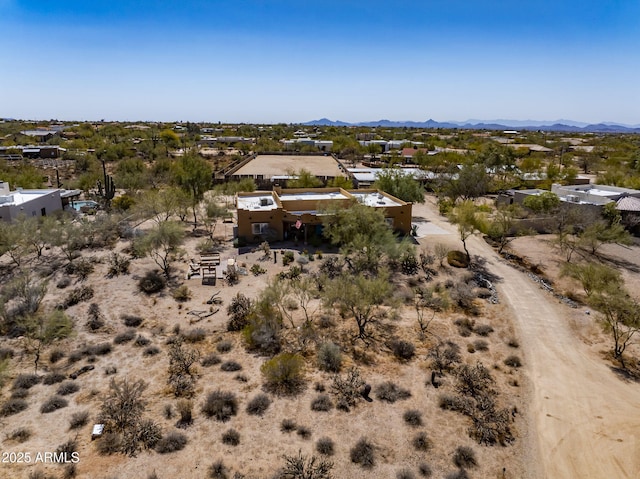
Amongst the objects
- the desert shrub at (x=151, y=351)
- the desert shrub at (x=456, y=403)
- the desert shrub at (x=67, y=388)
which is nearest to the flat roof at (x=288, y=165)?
the desert shrub at (x=151, y=351)

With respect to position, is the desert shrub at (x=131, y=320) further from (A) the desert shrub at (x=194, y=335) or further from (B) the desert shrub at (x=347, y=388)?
(B) the desert shrub at (x=347, y=388)

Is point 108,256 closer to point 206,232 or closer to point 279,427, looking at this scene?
point 206,232

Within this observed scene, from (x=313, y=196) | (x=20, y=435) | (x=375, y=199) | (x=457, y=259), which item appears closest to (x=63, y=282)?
(x=20, y=435)

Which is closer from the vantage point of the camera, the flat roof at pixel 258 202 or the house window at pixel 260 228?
the house window at pixel 260 228

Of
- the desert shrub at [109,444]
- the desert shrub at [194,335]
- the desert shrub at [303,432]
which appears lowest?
the desert shrub at [303,432]

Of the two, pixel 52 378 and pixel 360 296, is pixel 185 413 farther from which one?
pixel 360 296

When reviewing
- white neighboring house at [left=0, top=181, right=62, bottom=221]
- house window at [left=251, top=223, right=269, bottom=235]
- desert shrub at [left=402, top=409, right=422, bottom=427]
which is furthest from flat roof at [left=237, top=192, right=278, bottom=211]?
desert shrub at [left=402, top=409, right=422, bottom=427]
